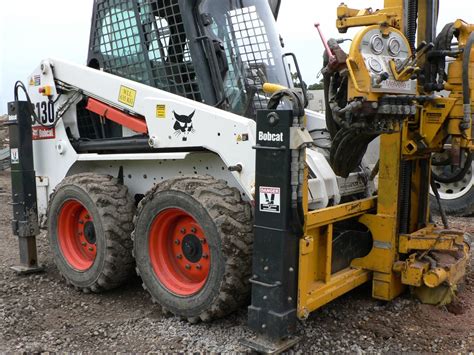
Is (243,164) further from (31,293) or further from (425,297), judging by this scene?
(31,293)

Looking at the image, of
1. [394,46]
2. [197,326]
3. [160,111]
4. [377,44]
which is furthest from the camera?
[160,111]

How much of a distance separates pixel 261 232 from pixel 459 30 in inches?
76.0

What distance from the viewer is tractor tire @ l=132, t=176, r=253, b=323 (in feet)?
11.0

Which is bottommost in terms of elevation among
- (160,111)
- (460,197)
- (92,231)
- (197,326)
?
(197,326)

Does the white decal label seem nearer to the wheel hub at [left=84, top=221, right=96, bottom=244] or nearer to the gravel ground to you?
the gravel ground

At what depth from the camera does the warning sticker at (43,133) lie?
493 centimetres

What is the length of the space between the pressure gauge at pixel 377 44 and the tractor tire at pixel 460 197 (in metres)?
4.22

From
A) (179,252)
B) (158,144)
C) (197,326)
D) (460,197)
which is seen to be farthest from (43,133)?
(460,197)

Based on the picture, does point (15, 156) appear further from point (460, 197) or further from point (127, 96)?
point (460, 197)

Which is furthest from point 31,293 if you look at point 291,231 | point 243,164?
point 291,231

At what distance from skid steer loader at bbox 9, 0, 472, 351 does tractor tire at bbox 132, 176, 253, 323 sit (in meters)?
0.01

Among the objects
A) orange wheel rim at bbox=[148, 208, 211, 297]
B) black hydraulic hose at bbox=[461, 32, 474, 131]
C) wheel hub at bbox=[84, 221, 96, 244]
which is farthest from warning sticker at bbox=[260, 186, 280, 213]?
wheel hub at bbox=[84, 221, 96, 244]

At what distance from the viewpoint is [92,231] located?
441cm

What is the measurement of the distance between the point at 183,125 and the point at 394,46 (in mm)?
1472
